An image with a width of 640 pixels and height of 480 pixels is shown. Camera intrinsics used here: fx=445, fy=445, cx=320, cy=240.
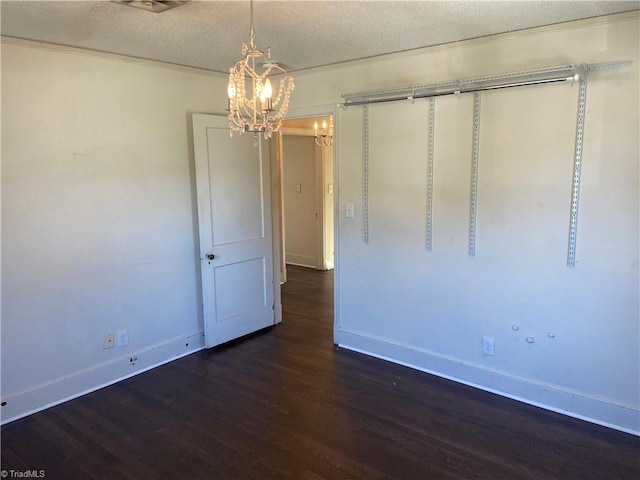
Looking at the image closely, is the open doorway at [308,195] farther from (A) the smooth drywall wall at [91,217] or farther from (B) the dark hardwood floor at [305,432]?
(B) the dark hardwood floor at [305,432]

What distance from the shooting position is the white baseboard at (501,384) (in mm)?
2750

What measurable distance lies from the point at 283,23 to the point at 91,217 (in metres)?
1.91

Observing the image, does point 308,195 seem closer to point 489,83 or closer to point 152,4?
point 489,83

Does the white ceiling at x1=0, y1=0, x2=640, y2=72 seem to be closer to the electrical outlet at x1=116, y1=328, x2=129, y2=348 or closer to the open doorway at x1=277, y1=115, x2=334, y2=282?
the electrical outlet at x1=116, y1=328, x2=129, y2=348

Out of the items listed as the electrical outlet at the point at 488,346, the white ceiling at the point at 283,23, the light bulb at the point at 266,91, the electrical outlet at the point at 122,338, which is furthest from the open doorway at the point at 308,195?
the light bulb at the point at 266,91

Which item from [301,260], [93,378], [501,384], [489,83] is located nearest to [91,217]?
[93,378]

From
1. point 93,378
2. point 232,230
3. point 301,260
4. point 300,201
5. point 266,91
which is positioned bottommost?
point 93,378

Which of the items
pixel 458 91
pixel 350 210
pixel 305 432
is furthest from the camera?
pixel 350 210

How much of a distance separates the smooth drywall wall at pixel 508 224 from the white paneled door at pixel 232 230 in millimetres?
834

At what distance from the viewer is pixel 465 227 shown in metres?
3.20

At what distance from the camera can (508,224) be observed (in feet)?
9.83

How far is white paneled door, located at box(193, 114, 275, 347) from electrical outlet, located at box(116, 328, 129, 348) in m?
0.68

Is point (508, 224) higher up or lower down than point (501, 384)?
higher up

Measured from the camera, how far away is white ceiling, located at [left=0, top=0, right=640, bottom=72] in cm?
229
